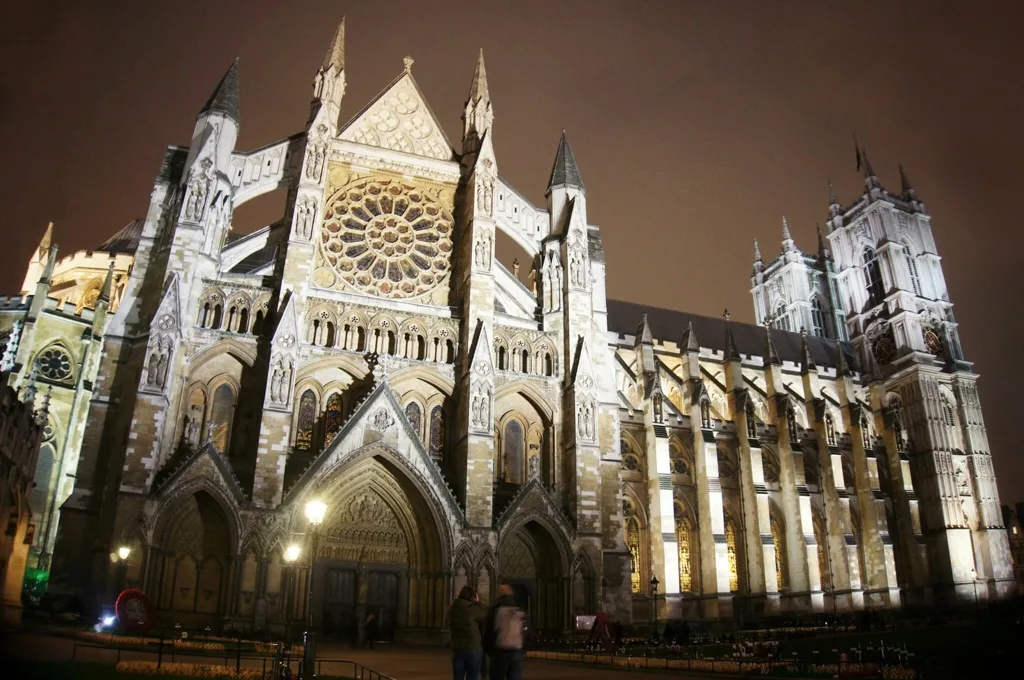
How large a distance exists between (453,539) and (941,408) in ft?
125

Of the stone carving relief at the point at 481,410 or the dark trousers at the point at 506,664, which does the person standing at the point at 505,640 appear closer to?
the dark trousers at the point at 506,664

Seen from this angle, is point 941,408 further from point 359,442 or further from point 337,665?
point 337,665

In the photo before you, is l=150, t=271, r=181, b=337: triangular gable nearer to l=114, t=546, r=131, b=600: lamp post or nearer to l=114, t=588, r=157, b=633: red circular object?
l=114, t=546, r=131, b=600: lamp post

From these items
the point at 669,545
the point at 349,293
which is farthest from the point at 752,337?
the point at 349,293

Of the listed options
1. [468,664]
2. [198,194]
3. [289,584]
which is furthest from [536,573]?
[198,194]

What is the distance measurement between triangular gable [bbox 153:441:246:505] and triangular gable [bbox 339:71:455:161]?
1389 centimetres

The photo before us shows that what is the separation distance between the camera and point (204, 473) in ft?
67.7

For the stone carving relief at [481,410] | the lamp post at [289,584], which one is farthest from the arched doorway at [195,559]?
the stone carving relief at [481,410]

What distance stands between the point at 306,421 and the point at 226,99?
12.4 m

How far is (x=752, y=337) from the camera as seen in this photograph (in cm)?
5219

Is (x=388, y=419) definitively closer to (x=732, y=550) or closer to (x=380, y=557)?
(x=380, y=557)

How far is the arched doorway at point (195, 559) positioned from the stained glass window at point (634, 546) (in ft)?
58.3

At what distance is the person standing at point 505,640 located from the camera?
849 centimetres

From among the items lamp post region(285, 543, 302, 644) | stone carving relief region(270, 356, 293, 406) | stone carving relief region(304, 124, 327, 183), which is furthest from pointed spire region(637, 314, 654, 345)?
lamp post region(285, 543, 302, 644)
